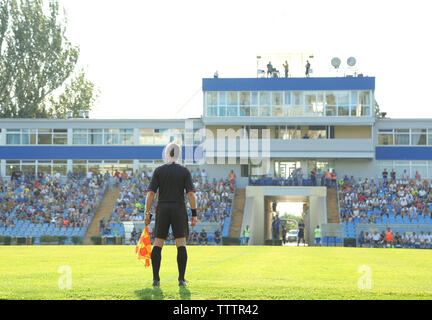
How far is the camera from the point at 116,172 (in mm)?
61062

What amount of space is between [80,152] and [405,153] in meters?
28.9

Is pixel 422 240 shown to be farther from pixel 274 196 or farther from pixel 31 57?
pixel 31 57

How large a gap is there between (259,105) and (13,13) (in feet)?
95.4

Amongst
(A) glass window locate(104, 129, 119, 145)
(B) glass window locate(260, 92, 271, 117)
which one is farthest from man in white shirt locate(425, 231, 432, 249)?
(A) glass window locate(104, 129, 119, 145)

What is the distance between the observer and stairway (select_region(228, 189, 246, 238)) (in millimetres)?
51281

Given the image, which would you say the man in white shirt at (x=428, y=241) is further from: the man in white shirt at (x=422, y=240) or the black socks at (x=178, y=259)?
the black socks at (x=178, y=259)

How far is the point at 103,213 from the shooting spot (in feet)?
182

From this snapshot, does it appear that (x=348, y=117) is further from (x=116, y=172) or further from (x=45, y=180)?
(x=45, y=180)

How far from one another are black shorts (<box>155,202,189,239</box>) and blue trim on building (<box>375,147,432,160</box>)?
51946mm

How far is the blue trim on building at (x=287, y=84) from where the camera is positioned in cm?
5966

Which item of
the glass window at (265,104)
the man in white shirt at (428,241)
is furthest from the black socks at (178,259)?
the glass window at (265,104)

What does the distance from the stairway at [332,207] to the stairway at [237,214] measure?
6.67 meters

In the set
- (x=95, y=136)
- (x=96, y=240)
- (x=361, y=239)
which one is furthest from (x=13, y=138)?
(x=361, y=239)
